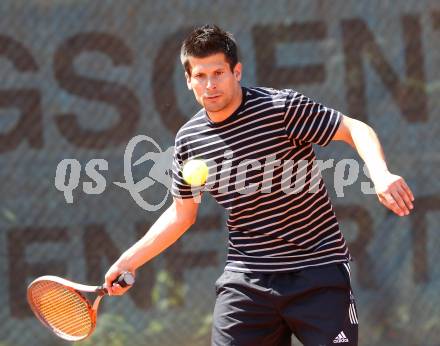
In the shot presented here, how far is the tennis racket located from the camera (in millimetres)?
3709

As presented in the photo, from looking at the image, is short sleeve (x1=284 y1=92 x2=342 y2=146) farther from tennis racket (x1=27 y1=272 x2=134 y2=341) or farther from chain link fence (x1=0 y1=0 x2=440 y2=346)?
chain link fence (x1=0 y1=0 x2=440 y2=346)

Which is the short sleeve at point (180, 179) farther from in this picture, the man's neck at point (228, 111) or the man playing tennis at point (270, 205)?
the man's neck at point (228, 111)

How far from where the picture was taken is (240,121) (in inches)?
138

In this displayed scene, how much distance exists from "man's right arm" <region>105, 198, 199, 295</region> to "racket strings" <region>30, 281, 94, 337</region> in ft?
0.71

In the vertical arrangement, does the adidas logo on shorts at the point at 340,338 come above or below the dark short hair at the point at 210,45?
below

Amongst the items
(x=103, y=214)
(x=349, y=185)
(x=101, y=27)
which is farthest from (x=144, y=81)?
(x=349, y=185)

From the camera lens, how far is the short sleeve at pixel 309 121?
3402 mm

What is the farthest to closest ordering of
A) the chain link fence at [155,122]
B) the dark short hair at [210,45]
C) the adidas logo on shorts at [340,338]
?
the chain link fence at [155,122] < the dark short hair at [210,45] < the adidas logo on shorts at [340,338]

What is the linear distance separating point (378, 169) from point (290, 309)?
2.24ft

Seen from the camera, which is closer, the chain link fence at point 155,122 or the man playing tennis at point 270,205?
the man playing tennis at point 270,205

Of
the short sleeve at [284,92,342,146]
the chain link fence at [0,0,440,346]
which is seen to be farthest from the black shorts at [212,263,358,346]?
the chain link fence at [0,0,440,346]

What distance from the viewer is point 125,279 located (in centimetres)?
354

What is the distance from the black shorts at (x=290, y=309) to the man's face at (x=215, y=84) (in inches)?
24.2

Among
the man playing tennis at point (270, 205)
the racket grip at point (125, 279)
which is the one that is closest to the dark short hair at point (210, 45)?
the man playing tennis at point (270, 205)
